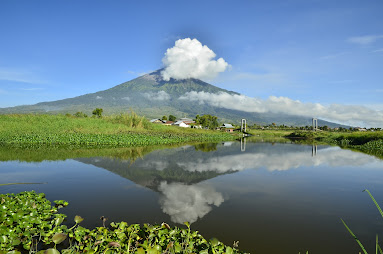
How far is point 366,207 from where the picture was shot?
248 inches

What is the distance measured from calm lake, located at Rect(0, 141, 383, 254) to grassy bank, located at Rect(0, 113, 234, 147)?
10.7 metres

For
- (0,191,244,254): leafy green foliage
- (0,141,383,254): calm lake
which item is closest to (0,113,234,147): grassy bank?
(0,141,383,254): calm lake

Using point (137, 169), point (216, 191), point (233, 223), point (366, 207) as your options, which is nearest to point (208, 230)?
point (233, 223)

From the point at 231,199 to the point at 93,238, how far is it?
13.1 ft

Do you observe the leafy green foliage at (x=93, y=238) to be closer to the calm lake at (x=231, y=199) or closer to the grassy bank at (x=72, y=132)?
the calm lake at (x=231, y=199)

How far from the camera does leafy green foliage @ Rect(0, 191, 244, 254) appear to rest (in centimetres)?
326

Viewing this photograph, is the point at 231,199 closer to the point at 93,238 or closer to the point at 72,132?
the point at 93,238

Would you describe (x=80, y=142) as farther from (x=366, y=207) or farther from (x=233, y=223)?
(x=366, y=207)

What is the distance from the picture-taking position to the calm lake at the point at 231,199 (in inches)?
177

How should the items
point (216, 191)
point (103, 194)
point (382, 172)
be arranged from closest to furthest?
point (103, 194), point (216, 191), point (382, 172)

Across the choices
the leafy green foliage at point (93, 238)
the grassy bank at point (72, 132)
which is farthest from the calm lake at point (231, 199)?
the grassy bank at point (72, 132)

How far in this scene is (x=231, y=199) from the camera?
666cm

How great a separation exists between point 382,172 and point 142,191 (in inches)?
487

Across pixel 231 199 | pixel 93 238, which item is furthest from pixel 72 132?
pixel 93 238
